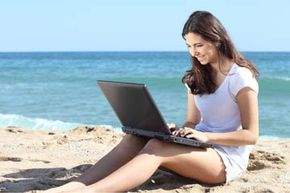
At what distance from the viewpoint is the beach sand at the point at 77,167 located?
3.87 metres

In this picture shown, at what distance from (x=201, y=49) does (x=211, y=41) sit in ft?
0.28

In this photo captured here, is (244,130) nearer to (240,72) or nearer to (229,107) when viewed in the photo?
(229,107)

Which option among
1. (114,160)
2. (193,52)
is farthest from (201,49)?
(114,160)

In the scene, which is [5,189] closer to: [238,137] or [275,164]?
[238,137]

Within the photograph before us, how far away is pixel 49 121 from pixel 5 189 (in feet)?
22.7

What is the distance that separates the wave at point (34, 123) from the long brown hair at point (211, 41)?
247 inches

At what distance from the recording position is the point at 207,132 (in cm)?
372

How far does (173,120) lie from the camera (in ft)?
35.9

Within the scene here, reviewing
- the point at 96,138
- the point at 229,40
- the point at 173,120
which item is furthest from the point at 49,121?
the point at 229,40

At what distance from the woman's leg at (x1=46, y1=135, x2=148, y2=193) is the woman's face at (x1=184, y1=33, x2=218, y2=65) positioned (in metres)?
0.66

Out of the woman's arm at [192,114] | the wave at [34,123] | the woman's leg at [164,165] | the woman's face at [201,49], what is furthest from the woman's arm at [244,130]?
the wave at [34,123]

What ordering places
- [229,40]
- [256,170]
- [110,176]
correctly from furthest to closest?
1. [256,170]
2. [229,40]
3. [110,176]

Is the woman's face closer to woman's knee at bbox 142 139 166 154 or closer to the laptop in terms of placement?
the laptop

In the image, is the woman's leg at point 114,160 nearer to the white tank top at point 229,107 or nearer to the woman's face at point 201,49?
the white tank top at point 229,107
